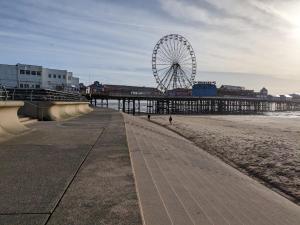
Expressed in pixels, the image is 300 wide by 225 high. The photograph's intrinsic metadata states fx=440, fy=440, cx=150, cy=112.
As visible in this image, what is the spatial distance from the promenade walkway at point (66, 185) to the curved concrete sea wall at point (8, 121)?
131 cm

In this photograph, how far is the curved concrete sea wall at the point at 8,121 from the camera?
11.8 meters

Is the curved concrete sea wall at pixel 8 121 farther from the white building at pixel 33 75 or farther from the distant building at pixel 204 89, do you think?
the distant building at pixel 204 89

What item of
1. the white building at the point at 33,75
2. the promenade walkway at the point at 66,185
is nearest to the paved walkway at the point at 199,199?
the promenade walkway at the point at 66,185

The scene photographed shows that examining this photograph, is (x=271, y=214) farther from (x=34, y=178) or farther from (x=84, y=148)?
(x=84, y=148)

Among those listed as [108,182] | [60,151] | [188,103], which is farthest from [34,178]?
[188,103]

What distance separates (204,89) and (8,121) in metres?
119

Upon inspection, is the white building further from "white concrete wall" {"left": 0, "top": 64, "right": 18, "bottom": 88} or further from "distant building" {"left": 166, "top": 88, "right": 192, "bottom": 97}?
"distant building" {"left": 166, "top": 88, "right": 192, "bottom": 97}

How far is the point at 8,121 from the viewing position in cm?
1256

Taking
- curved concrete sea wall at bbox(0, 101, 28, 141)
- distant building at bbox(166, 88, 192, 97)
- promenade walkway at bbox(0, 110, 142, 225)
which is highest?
distant building at bbox(166, 88, 192, 97)

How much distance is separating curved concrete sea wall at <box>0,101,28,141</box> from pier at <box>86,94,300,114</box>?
82.7m

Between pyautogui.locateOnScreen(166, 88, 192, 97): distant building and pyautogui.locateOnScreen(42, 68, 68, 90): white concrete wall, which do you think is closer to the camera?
pyautogui.locateOnScreen(42, 68, 68, 90): white concrete wall

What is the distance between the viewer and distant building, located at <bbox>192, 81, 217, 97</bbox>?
127500 mm

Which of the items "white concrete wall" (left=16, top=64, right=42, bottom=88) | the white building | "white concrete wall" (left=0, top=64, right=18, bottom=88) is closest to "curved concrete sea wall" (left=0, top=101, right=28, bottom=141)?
the white building

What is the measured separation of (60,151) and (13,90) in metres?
10.4
